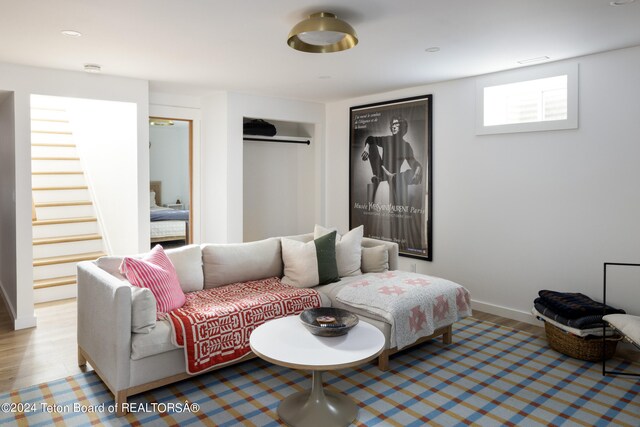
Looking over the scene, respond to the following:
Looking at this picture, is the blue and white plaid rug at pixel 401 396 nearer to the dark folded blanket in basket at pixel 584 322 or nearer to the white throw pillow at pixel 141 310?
the dark folded blanket in basket at pixel 584 322

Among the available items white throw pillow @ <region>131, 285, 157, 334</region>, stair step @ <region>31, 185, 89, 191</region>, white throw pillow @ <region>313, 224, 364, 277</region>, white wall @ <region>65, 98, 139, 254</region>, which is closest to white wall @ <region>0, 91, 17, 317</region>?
stair step @ <region>31, 185, 89, 191</region>

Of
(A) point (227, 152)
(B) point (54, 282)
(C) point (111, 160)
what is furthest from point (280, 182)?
(B) point (54, 282)

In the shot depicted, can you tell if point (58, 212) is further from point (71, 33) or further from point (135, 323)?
point (135, 323)

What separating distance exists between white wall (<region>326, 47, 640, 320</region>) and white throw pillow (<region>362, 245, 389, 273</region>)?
1.01 m

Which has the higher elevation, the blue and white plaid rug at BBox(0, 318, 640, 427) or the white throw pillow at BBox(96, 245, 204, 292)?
the white throw pillow at BBox(96, 245, 204, 292)

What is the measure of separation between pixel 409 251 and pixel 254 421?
3.07m

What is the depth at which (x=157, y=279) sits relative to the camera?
9.77 ft

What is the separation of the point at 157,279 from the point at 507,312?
125 inches

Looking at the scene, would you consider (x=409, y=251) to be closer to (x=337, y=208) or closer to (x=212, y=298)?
(x=337, y=208)

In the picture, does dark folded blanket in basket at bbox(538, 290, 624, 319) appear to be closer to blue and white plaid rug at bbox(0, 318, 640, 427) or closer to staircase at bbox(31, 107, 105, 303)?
blue and white plaid rug at bbox(0, 318, 640, 427)

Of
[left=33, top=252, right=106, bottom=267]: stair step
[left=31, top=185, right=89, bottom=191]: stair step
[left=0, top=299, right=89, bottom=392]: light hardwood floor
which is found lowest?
[left=0, top=299, right=89, bottom=392]: light hardwood floor

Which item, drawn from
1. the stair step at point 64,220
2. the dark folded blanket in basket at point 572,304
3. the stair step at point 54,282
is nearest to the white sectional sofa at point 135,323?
the dark folded blanket in basket at point 572,304

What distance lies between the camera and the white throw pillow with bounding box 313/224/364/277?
4008mm

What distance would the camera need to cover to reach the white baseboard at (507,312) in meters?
4.24
